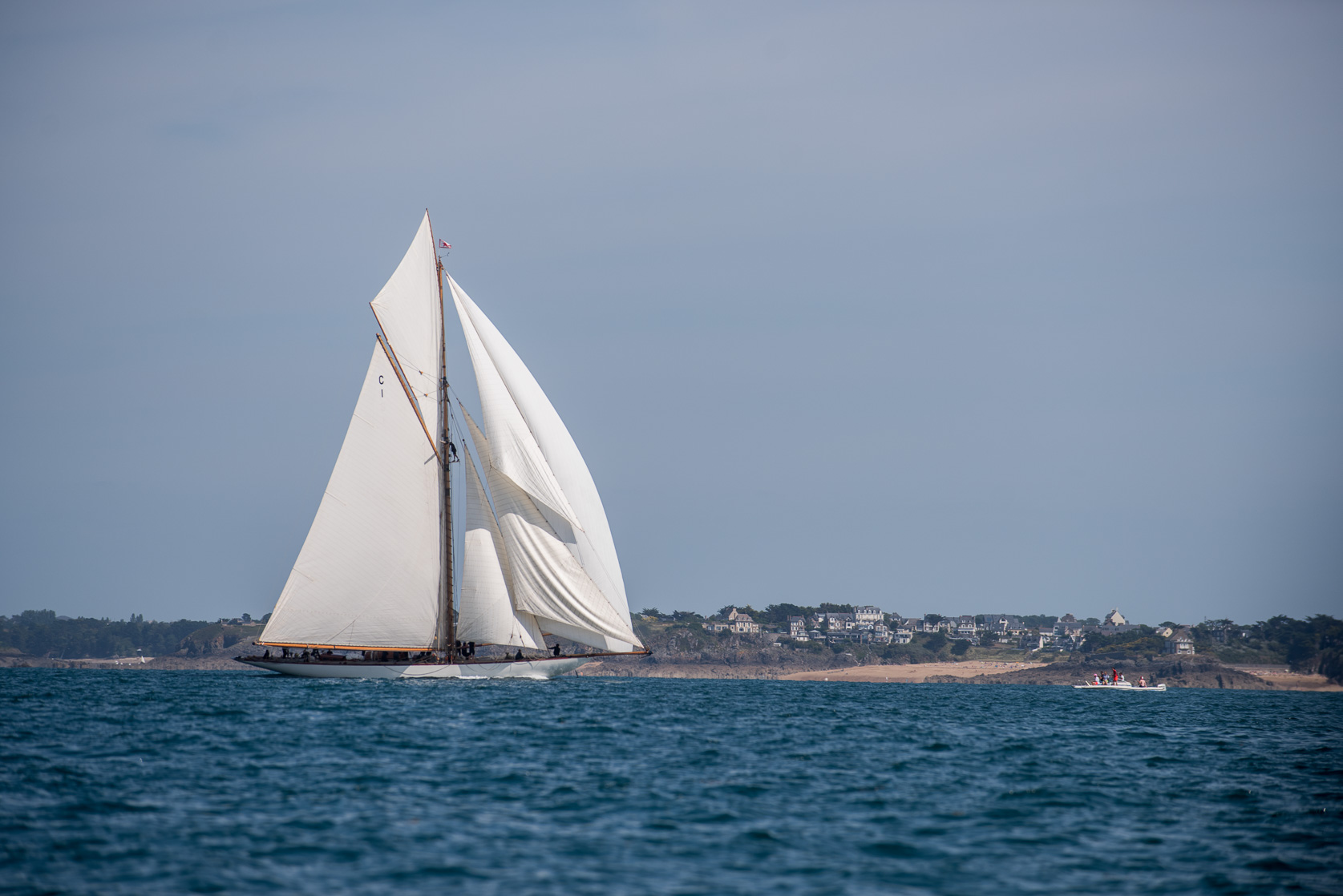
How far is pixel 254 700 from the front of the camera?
48469 millimetres

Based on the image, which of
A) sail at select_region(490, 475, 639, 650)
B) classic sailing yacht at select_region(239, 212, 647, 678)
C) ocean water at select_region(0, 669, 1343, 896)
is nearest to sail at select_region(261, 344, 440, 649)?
classic sailing yacht at select_region(239, 212, 647, 678)

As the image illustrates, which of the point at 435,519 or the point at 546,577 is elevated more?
the point at 435,519

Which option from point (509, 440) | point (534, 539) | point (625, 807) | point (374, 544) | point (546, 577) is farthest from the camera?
point (546, 577)

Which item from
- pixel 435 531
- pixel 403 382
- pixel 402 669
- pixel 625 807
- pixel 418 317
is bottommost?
pixel 625 807

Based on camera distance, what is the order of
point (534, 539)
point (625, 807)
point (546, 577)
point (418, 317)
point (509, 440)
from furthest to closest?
point (418, 317)
point (546, 577)
point (534, 539)
point (509, 440)
point (625, 807)

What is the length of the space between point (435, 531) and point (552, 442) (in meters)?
7.66

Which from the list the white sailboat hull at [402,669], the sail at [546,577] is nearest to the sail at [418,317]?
the sail at [546,577]

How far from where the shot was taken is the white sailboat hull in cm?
6091

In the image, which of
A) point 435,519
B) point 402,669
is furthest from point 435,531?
point 402,669

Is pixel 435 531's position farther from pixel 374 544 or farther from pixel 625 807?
pixel 625 807

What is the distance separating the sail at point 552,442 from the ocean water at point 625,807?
1796 cm

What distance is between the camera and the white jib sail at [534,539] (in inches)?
2349

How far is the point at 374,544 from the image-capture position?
5853 centimetres

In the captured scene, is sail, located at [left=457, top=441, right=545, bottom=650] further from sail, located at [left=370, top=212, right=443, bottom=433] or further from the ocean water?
the ocean water
